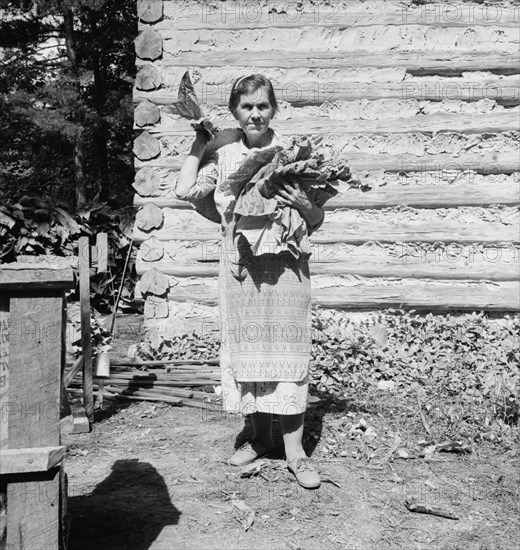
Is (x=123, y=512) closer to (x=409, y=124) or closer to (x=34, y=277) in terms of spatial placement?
(x=34, y=277)

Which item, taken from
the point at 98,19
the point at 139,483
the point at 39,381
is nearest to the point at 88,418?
the point at 139,483

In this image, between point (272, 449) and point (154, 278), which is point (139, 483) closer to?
point (272, 449)


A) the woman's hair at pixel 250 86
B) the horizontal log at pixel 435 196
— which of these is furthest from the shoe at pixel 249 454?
the horizontal log at pixel 435 196

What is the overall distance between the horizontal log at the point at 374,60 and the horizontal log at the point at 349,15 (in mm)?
281

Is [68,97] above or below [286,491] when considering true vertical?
above

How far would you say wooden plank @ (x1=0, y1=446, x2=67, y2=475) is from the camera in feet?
7.18

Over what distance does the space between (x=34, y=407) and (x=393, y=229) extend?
4.48 m

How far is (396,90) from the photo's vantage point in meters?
6.11

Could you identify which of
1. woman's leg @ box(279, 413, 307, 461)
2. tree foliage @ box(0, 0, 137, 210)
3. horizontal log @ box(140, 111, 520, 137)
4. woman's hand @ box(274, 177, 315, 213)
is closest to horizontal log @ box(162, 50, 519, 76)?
horizontal log @ box(140, 111, 520, 137)

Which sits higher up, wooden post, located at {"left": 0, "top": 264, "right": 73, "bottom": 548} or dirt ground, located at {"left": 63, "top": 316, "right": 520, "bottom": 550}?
wooden post, located at {"left": 0, "top": 264, "right": 73, "bottom": 548}

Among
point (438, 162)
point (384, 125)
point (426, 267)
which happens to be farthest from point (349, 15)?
point (426, 267)

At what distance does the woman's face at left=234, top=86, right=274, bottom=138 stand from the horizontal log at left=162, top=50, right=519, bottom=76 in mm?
3027

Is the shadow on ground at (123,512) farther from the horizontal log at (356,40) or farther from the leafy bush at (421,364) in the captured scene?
the horizontal log at (356,40)

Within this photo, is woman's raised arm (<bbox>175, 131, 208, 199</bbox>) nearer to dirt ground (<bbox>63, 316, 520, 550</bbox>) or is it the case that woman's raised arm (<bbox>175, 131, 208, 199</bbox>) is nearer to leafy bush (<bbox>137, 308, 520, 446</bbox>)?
dirt ground (<bbox>63, 316, 520, 550</bbox>)
